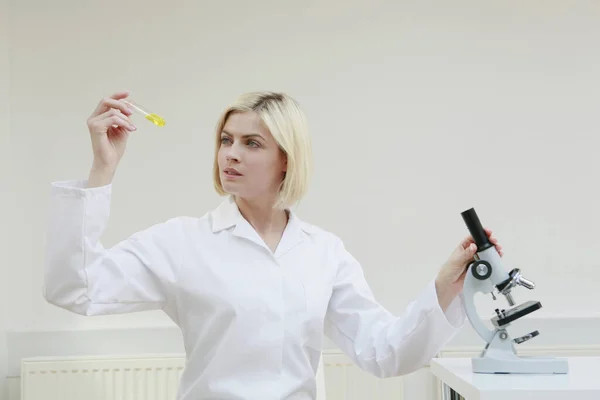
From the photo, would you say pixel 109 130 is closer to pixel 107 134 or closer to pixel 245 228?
pixel 107 134

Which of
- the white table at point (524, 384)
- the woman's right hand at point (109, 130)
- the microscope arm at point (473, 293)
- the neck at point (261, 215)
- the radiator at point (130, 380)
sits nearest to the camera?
the white table at point (524, 384)

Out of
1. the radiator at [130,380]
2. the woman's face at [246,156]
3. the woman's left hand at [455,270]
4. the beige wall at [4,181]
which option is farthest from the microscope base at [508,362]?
the beige wall at [4,181]

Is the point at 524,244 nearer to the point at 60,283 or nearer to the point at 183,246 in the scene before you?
the point at 183,246

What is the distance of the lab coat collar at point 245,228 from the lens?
1761 millimetres

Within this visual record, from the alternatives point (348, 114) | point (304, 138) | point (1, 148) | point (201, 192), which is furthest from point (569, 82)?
point (1, 148)

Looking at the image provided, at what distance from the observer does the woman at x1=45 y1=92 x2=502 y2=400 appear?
155 centimetres

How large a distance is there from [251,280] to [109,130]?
424 millimetres

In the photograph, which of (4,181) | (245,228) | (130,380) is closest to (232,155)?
(245,228)

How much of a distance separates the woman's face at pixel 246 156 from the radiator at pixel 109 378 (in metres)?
1.38

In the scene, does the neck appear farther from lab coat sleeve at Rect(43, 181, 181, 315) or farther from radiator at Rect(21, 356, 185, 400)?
radiator at Rect(21, 356, 185, 400)

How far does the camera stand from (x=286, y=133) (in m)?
1.78

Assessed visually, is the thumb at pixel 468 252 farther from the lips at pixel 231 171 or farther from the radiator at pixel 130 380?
the radiator at pixel 130 380

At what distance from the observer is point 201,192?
3.16 metres

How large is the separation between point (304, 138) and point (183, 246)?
36cm
